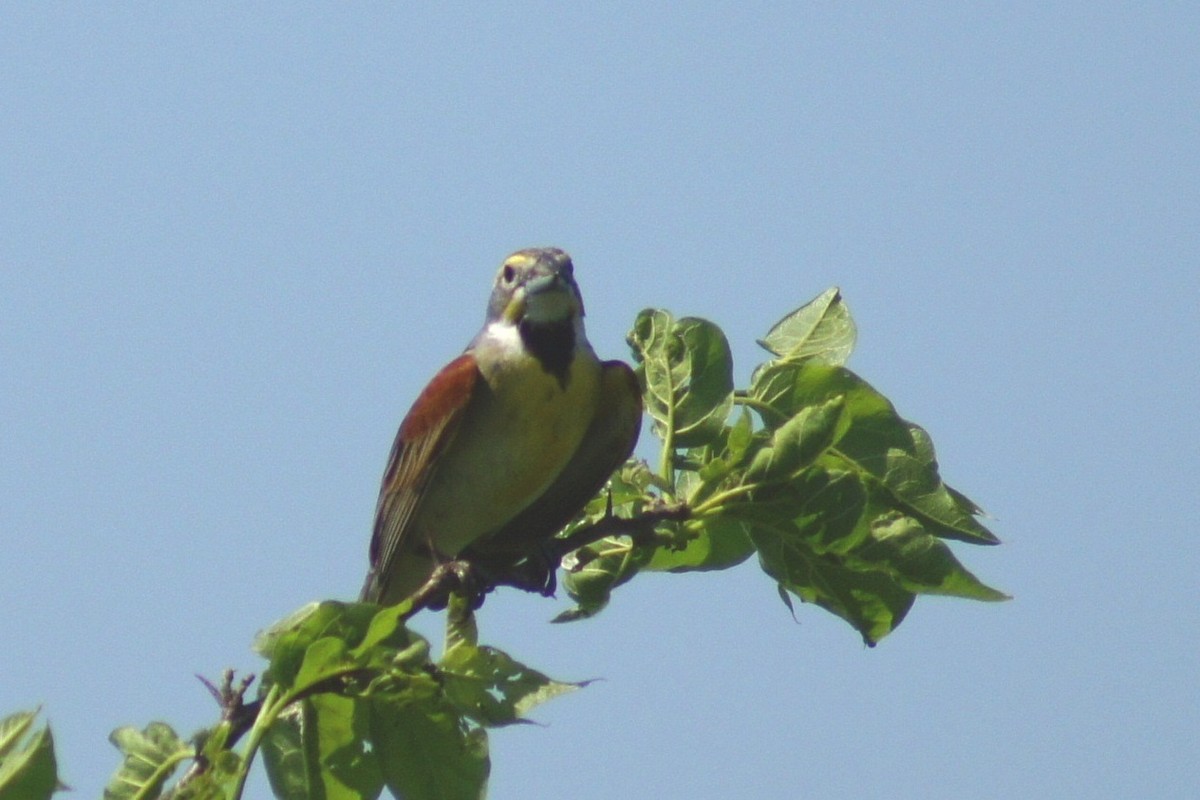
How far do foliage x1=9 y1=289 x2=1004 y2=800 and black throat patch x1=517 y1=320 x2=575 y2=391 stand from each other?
6.95 feet

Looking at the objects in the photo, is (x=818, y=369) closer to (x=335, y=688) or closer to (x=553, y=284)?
(x=335, y=688)

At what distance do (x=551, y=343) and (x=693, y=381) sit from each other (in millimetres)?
2637

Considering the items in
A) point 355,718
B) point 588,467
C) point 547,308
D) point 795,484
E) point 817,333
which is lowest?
point 355,718

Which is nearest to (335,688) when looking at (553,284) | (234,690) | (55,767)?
(234,690)

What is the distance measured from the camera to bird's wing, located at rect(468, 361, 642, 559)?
744 centimetres

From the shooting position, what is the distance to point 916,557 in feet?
15.6

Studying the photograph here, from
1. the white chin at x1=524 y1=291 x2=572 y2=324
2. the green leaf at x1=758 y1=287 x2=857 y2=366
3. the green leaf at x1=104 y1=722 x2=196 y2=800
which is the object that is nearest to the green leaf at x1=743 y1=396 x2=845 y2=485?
the green leaf at x1=758 y1=287 x2=857 y2=366

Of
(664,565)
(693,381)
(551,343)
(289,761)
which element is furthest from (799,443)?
(551,343)

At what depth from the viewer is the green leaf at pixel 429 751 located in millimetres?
4449

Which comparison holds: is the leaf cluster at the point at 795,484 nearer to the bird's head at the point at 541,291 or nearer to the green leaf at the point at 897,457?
the green leaf at the point at 897,457

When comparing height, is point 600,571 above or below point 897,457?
below

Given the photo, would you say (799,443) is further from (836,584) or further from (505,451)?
(505,451)

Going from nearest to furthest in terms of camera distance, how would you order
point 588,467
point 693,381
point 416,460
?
point 693,381 < point 588,467 < point 416,460

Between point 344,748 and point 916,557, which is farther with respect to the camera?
point 916,557
